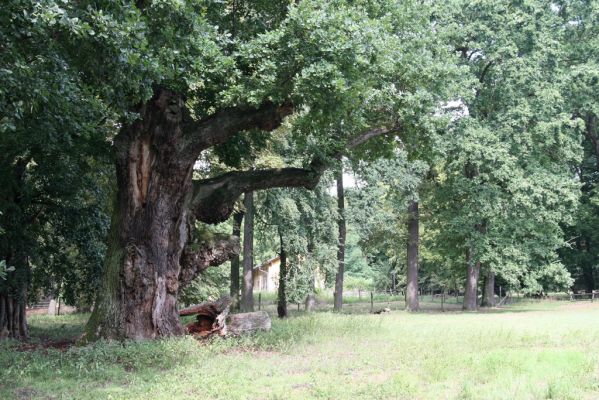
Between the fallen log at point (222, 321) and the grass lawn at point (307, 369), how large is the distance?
767 millimetres

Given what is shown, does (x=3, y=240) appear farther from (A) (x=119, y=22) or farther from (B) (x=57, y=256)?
(A) (x=119, y=22)

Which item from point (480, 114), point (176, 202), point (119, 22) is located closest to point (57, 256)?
point (176, 202)

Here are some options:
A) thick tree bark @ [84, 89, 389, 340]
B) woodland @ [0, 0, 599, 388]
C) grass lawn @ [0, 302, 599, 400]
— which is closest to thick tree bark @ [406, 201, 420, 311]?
woodland @ [0, 0, 599, 388]

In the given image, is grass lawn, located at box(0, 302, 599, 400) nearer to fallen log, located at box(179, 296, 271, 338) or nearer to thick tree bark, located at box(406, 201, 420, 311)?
fallen log, located at box(179, 296, 271, 338)

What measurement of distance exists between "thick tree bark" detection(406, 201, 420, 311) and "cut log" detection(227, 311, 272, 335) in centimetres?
1761

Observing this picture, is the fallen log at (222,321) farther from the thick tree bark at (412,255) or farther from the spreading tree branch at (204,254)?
the thick tree bark at (412,255)

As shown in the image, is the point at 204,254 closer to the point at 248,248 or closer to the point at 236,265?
the point at 248,248

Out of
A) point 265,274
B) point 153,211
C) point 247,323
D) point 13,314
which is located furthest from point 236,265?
point 265,274

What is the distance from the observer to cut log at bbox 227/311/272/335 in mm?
12829

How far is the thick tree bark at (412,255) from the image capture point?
29.7m

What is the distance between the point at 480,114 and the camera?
28203mm

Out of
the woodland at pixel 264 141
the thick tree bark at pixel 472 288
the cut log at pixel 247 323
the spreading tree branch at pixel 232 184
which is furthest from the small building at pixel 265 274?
the spreading tree branch at pixel 232 184

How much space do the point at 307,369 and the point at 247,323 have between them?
15.1 ft

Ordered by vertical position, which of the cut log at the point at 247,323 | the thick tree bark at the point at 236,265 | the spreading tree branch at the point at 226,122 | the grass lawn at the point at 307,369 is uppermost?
the spreading tree branch at the point at 226,122
